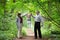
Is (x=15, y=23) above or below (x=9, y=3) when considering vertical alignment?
below

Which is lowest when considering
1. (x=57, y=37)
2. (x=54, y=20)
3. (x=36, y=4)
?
(x=57, y=37)

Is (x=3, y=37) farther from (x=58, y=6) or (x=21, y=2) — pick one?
(x=58, y=6)

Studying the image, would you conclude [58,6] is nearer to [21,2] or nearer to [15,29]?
[21,2]

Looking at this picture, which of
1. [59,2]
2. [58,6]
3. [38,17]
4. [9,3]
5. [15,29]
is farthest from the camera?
[15,29]

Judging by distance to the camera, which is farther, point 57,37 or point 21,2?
point 57,37

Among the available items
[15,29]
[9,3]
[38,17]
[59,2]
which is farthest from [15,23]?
[59,2]

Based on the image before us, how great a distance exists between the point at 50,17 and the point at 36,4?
43.4 inches

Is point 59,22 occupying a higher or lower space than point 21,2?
lower

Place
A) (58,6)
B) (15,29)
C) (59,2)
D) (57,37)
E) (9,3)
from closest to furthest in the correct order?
(59,2)
(58,6)
(57,37)
(9,3)
(15,29)

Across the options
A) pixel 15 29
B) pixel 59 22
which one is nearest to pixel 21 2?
pixel 59 22

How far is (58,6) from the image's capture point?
42.8 feet

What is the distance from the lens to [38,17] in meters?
19.2

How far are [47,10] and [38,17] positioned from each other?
605 centimetres

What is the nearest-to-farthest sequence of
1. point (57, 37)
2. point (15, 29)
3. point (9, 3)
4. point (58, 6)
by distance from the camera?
1. point (58, 6)
2. point (57, 37)
3. point (9, 3)
4. point (15, 29)
